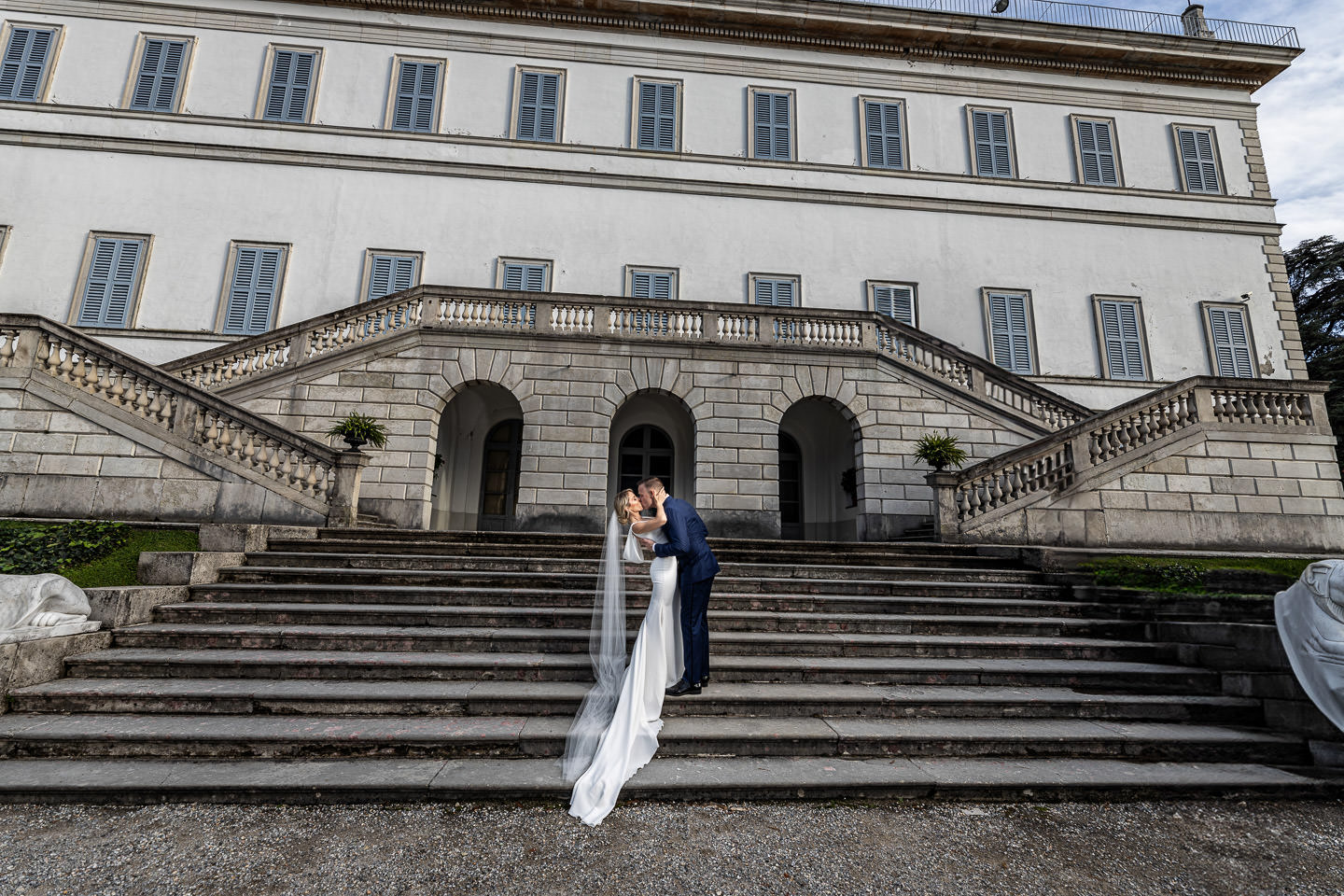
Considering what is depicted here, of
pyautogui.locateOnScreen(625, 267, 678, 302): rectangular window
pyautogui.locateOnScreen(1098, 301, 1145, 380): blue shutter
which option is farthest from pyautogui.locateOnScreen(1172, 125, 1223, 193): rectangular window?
pyautogui.locateOnScreen(625, 267, 678, 302): rectangular window

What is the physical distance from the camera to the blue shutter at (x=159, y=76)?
16078mm

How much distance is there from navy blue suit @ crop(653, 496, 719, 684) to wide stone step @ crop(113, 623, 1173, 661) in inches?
43.2

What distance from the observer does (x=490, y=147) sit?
659 inches

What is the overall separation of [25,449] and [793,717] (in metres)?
12.5

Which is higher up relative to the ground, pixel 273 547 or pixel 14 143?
pixel 14 143

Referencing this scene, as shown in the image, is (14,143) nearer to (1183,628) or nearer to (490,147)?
(490,147)

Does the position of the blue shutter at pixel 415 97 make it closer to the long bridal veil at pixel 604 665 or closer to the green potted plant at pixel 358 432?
the green potted plant at pixel 358 432

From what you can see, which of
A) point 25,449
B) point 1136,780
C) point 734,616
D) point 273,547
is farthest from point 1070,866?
point 25,449

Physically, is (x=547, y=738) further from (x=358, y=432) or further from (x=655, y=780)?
(x=358, y=432)

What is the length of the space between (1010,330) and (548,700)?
1672 cm

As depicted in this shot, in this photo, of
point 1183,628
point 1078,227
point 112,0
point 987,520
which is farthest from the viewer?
point 1078,227

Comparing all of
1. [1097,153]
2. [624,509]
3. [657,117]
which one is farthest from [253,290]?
[1097,153]

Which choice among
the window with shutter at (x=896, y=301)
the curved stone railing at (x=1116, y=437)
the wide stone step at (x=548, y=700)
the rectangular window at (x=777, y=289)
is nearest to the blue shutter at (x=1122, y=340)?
the curved stone railing at (x=1116, y=437)

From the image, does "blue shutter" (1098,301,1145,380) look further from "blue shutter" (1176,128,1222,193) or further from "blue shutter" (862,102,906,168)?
"blue shutter" (862,102,906,168)
